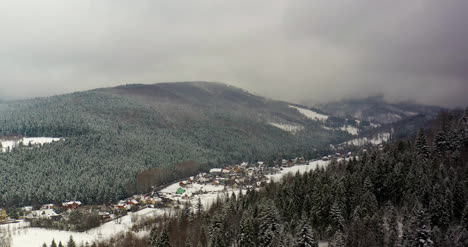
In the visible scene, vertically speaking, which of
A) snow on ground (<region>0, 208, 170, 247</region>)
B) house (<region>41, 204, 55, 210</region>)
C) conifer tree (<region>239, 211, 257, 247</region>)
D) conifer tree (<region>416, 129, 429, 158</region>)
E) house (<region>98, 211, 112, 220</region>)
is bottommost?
snow on ground (<region>0, 208, 170, 247</region>)

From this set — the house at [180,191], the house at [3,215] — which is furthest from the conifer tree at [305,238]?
the house at [3,215]

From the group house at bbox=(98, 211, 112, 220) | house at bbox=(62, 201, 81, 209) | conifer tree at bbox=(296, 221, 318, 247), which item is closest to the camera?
conifer tree at bbox=(296, 221, 318, 247)

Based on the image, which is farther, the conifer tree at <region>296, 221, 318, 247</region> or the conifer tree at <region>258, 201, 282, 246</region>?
the conifer tree at <region>258, 201, 282, 246</region>

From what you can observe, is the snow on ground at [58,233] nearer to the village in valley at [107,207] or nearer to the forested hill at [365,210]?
the village in valley at [107,207]

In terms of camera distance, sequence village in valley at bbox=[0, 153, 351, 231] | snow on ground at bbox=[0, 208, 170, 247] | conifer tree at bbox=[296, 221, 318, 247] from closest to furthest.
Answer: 1. conifer tree at bbox=[296, 221, 318, 247]
2. snow on ground at bbox=[0, 208, 170, 247]
3. village in valley at bbox=[0, 153, 351, 231]

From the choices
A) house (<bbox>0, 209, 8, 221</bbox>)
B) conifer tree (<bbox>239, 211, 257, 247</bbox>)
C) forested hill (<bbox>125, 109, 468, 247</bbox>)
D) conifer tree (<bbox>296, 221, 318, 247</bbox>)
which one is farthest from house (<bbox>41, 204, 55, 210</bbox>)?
conifer tree (<bbox>296, 221, 318, 247</bbox>)

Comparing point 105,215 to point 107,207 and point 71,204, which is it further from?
point 71,204

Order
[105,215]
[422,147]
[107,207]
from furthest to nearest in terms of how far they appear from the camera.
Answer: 1. [107,207]
2. [105,215]
3. [422,147]

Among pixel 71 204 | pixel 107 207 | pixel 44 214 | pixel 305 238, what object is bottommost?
pixel 107 207

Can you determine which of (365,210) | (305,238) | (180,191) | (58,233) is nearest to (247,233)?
(305,238)

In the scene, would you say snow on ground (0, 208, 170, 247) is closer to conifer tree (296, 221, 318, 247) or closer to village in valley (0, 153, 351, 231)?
village in valley (0, 153, 351, 231)
